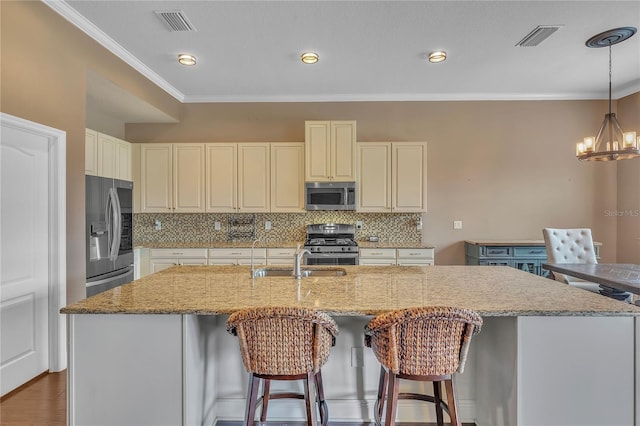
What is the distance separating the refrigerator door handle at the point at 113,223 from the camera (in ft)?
Result: 11.0

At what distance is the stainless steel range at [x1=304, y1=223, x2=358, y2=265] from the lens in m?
4.29

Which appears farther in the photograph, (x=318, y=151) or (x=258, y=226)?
(x=258, y=226)

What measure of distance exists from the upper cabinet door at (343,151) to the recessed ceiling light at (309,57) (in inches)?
40.3

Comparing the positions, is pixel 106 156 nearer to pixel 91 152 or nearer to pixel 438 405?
pixel 91 152

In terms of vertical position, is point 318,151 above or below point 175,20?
below

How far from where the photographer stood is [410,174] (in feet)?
14.9

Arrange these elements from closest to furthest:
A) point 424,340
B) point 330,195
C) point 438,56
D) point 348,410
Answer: point 424,340 → point 348,410 → point 438,56 → point 330,195

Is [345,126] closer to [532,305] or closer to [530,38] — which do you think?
[530,38]

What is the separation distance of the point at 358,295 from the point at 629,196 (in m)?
4.85

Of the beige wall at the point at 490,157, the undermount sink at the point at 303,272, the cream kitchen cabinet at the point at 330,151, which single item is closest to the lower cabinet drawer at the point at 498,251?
the beige wall at the point at 490,157

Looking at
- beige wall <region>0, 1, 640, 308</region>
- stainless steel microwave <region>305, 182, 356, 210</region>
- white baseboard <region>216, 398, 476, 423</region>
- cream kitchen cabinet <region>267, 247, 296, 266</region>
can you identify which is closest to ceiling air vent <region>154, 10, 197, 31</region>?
beige wall <region>0, 1, 640, 308</region>

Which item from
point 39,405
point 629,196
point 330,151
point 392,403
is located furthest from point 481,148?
point 39,405

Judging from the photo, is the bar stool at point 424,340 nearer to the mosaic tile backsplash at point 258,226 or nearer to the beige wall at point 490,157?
the mosaic tile backsplash at point 258,226

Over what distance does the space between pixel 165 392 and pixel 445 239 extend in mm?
4169
